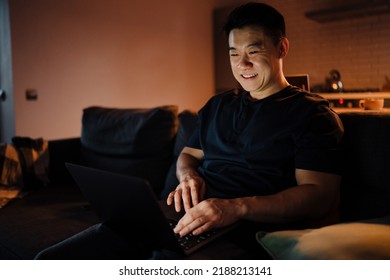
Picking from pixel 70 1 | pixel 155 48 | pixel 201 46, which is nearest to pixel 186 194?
pixel 201 46

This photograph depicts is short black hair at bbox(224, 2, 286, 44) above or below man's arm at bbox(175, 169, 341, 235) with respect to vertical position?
above

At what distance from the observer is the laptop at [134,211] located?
0.75 meters

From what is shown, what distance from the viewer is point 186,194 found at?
3.39ft

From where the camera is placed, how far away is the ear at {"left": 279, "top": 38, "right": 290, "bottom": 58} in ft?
3.67

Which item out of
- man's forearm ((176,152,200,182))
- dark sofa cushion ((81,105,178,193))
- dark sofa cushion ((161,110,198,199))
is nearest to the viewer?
man's forearm ((176,152,200,182))

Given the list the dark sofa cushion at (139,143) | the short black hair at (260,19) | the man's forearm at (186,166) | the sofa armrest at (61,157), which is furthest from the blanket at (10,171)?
the short black hair at (260,19)

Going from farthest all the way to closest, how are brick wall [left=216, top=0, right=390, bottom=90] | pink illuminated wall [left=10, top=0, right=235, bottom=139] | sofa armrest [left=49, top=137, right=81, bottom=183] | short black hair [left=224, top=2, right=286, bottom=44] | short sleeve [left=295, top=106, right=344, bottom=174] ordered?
pink illuminated wall [left=10, top=0, right=235, bottom=139]
sofa armrest [left=49, top=137, right=81, bottom=183]
brick wall [left=216, top=0, right=390, bottom=90]
short black hair [left=224, top=2, right=286, bottom=44]
short sleeve [left=295, top=106, right=344, bottom=174]

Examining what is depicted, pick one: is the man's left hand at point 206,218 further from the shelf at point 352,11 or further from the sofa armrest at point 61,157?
the sofa armrest at point 61,157

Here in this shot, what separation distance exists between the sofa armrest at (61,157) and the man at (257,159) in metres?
0.93

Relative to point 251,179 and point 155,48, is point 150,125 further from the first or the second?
point 155,48

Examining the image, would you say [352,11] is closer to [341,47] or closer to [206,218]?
[341,47]

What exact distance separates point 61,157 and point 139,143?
441 millimetres

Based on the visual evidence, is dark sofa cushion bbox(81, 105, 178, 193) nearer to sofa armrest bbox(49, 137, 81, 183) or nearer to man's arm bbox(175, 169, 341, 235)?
sofa armrest bbox(49, 137, 81, 183)

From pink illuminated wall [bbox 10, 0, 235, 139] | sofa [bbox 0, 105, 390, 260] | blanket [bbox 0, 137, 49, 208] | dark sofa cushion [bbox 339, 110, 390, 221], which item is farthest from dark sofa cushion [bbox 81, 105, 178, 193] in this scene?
dark sofa cushion [bbox 339, 110, 390, 221]
